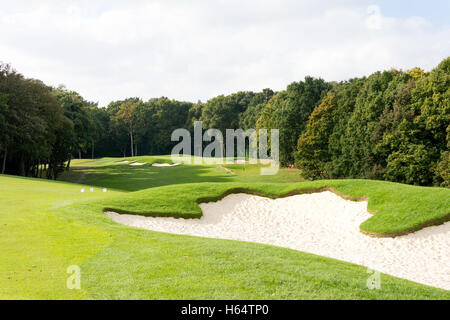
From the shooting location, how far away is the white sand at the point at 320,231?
1232 cm

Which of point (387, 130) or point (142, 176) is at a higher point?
point (387, 130)

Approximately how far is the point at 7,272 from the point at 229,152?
67.4 m

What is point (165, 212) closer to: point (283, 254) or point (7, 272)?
point (283, 254)

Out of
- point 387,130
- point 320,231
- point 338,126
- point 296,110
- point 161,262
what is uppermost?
point 296,110

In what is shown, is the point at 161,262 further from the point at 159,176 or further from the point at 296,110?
the point at 296,110

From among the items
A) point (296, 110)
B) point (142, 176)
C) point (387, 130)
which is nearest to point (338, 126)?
point (387, 130)

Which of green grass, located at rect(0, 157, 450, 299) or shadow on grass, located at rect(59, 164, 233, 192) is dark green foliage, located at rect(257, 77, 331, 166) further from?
green grass, located at rect(0, 157, 450, 299)

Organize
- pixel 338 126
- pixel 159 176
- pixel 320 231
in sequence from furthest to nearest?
pixel 159 176 → pixel 338 126 → pixel 320 231

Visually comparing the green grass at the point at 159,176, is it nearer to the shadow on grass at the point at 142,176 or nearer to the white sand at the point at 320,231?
the shadow on grass at the point at 142,176

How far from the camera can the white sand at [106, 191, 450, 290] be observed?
40.4ft

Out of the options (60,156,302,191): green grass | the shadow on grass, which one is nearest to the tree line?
(60,156,302,191): green grass

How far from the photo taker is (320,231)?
634 inches

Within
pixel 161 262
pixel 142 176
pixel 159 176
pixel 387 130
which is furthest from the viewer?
pixel 142 176

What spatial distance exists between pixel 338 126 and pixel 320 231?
22.3 meters
